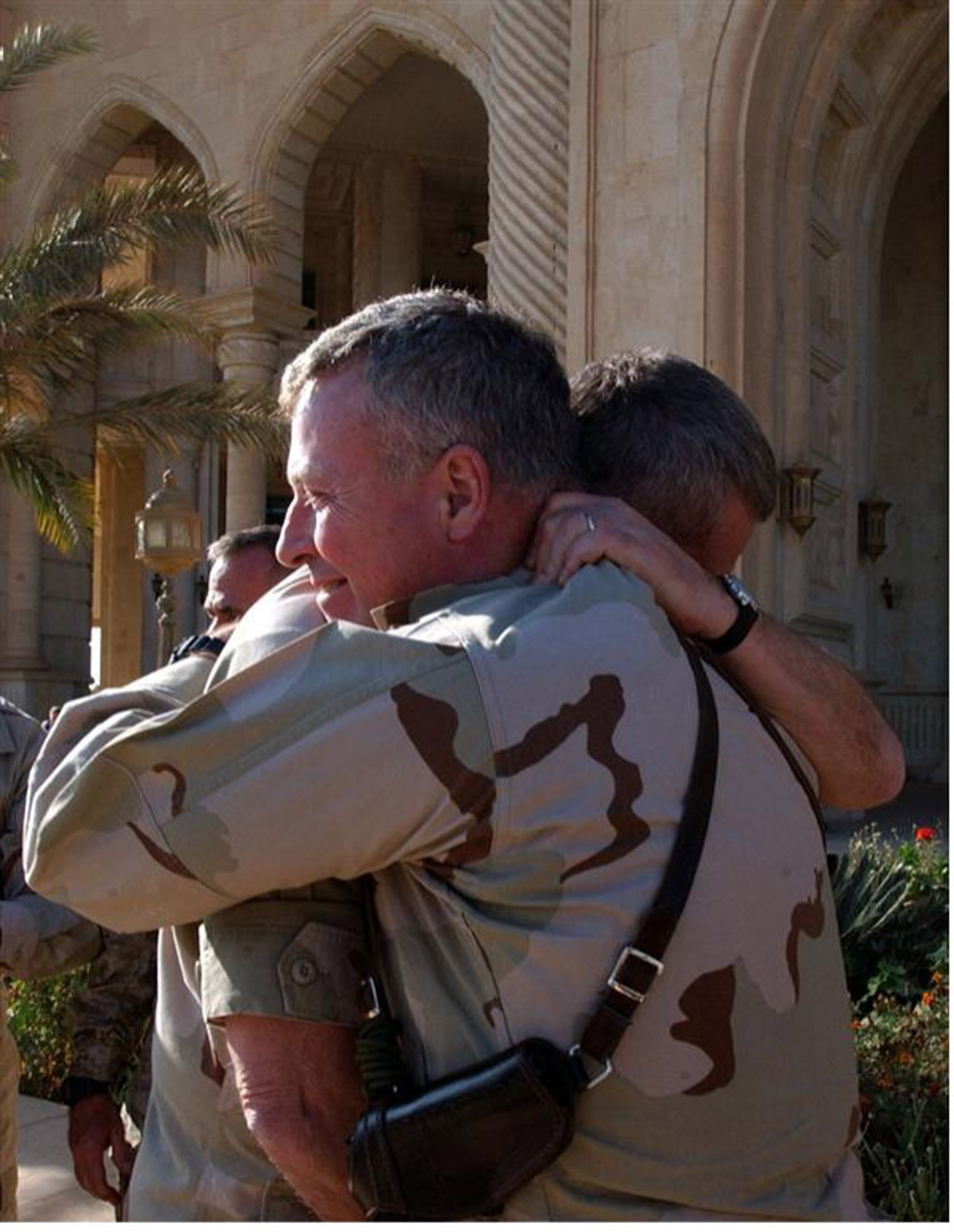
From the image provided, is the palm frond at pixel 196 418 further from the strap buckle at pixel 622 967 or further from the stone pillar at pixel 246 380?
the strap buckle at pixel 622 967

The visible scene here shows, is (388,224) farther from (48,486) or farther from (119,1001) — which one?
(119,1001)

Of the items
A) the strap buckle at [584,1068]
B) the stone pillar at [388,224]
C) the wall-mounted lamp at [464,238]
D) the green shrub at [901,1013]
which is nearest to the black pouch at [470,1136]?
the strap buckle at [584,1068]

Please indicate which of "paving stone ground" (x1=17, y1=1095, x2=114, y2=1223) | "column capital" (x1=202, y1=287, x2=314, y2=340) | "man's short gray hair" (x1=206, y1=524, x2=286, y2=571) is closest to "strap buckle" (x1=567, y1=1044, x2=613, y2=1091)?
"man's short gray hair" (x1=206, y1=524, x2=286, y2=571)

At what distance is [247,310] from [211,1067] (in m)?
14.5

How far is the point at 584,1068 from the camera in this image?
1.09m

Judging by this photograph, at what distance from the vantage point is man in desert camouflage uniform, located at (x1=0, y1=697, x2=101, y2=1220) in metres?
2.78

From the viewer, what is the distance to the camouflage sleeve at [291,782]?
110 centimetres

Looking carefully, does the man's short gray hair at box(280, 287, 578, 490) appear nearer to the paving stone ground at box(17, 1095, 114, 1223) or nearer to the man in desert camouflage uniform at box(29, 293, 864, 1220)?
the man in desert camouflage uniform at box(29, 293, 864, 1220)

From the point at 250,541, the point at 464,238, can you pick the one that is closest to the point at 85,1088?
the point at 250,541

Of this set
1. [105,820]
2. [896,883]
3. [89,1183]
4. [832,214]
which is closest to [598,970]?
[105,820]

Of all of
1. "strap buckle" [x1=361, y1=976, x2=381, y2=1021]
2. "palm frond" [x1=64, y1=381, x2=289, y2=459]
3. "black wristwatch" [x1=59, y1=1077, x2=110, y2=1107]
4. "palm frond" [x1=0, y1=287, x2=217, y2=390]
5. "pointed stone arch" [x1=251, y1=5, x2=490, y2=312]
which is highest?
"pointed stone arch" [x1=251, y1=5, x2=490, y2=312]

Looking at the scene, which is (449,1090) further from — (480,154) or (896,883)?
(480,154)

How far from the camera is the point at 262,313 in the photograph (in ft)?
50.2

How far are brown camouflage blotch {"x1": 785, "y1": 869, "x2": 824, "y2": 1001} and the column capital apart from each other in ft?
47.7
